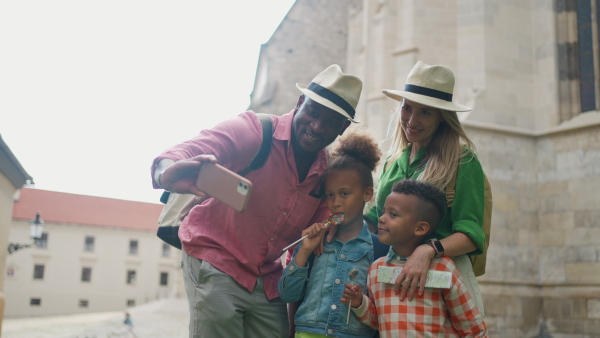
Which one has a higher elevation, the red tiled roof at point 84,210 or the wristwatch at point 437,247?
the red tiled roof at point 84,210

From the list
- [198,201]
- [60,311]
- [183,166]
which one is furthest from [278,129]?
[60,311]

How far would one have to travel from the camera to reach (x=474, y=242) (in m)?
2.81

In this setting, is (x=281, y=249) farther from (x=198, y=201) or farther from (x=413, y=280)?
(x=413, y=280)

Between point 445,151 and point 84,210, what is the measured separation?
62.0 m

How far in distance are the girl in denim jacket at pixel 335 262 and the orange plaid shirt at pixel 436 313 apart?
0.67 feet

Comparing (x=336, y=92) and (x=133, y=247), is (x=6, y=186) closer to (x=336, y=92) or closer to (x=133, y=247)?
(x=336, y=92)

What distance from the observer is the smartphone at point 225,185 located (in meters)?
2.35

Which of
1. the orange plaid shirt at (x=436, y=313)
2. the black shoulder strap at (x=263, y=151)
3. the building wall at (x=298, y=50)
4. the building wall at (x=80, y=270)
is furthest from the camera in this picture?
the building wall at (x=80, y=270)

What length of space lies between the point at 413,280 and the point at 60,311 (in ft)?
190

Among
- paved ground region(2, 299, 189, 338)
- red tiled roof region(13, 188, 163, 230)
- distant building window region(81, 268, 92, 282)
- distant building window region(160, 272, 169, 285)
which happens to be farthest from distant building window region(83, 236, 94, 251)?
paved ground region(2, 299, 189, 338)

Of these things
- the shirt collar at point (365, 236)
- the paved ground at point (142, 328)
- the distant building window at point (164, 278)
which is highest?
the shirt collar at point (365, 236)

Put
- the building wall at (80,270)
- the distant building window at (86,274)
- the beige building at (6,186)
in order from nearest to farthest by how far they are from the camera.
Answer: the beige building at (6,186), the building wall at (80,270), the distant building window at (86,274)

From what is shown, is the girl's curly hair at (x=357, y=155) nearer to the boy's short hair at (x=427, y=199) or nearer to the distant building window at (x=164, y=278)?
the boy's short hair at (x=427, y=199)

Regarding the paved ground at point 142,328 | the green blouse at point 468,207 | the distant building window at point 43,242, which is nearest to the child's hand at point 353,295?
the green blouse at point 468,207
